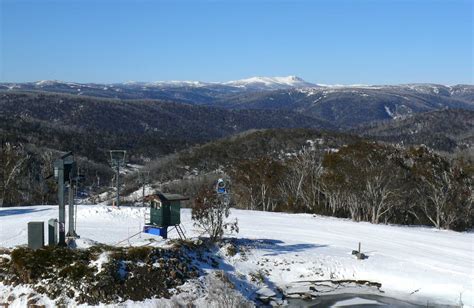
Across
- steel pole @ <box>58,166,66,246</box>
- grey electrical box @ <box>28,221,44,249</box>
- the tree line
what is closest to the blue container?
steel pole @ <box>58,166,66,246</box>

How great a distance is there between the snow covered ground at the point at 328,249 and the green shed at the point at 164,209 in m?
0.98

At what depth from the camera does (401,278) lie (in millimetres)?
25641

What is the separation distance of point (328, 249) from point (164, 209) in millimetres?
9678

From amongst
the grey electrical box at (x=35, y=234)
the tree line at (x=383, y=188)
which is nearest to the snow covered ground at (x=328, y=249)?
the grey electrical box at (x=35, y=234)

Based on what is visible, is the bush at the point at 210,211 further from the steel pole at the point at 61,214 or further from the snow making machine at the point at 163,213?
the steel pole at the point at 61,214

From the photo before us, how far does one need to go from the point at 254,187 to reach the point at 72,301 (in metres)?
35.5

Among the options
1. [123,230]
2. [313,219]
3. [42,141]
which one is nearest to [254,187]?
[313,219]

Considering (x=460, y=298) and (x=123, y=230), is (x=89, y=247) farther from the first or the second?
(x=460, y=298)

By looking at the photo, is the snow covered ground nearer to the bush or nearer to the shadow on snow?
the shadow on snow

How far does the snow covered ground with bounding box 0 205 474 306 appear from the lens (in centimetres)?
2523

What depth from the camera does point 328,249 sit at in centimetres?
2959

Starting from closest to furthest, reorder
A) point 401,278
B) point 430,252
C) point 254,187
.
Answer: point 401,278
point 430,252
point 254,187

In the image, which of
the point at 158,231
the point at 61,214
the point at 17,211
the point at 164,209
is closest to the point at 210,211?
the point at 164,209

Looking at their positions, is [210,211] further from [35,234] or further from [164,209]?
[35,234]
